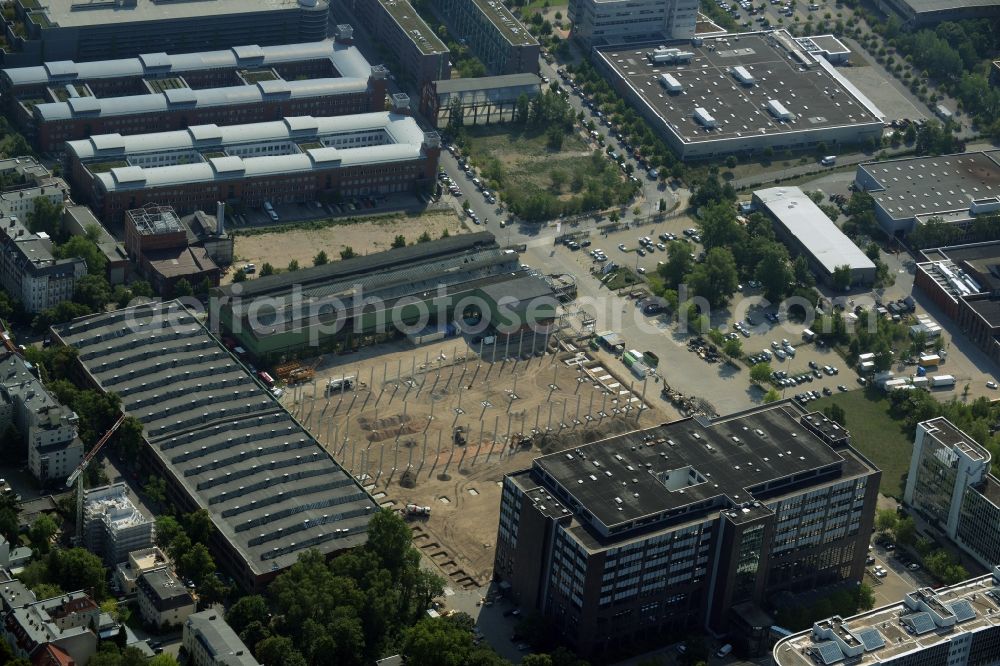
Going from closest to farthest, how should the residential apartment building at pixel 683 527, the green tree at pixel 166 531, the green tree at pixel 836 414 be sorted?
the residential apartment building at pixel 683 527 < the green tree at pixel 166 531 < the green tree at pixel 836 414

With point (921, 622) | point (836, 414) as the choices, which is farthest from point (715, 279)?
point (921, 622)

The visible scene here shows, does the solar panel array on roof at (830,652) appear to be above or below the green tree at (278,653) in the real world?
above

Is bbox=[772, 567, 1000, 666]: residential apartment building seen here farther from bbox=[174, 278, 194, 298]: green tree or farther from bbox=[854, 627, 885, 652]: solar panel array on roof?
bbox=[174, 278, 194, 298]: green tree

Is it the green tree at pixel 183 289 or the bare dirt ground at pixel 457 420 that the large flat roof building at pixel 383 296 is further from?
the green tree at pixel 183 289

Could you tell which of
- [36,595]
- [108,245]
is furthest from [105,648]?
[108,245]

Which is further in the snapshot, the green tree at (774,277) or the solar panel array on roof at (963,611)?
the green tree at (774,277)

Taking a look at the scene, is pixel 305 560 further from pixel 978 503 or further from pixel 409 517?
pixel 978 503

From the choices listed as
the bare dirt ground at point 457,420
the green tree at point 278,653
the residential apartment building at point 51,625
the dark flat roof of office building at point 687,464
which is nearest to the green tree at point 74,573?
the residential apartment building at point 51,625
